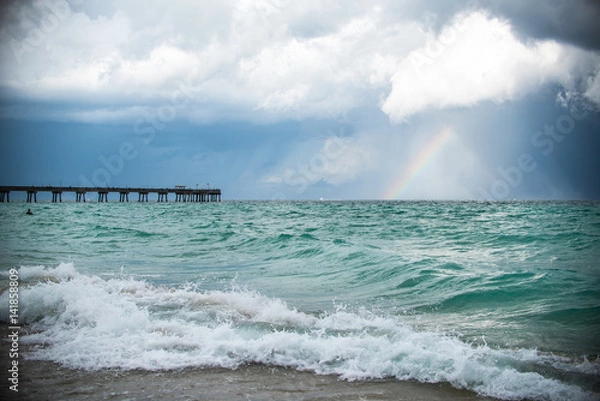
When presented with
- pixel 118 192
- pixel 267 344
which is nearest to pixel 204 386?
pixel 267 344

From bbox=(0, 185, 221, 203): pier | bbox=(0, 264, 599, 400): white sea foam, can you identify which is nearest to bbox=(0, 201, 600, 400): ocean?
bbox=(0, 264, 599, 400): white sea foam

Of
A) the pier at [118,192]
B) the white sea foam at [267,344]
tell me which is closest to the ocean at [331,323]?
the white sea foam at [267,344]

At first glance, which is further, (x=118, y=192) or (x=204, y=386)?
(x=118, y=192)

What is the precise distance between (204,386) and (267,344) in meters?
1.40

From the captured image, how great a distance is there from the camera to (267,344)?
6.59 metres

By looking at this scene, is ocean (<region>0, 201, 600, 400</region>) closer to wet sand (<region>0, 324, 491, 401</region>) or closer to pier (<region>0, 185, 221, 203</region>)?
wet sand (<region>0, 324, 491, 401</region>)

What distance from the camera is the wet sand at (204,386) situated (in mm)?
5047

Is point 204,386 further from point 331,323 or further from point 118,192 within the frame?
point 118,192

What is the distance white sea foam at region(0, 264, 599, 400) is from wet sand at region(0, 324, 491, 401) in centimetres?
23

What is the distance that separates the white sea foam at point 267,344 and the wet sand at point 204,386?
23 cm

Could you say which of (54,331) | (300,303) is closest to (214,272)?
(300,303)

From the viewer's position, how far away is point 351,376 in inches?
226

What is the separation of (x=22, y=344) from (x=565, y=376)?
746cm

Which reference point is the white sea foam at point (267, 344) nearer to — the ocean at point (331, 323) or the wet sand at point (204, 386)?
the ocean at point (331, 323)
